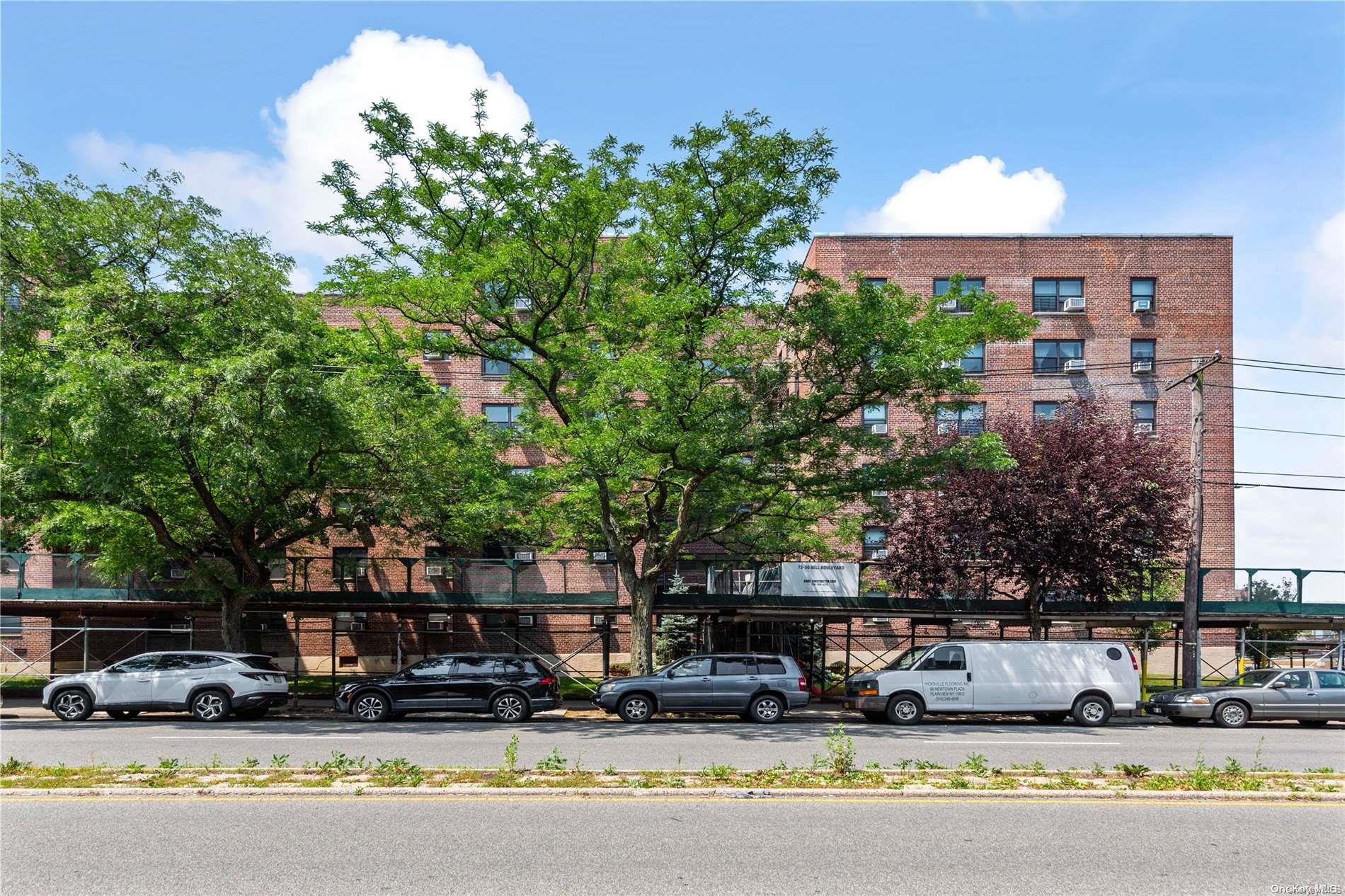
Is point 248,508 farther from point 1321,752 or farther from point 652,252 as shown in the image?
point 1321,752

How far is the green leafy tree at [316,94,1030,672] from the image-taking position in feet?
61.4

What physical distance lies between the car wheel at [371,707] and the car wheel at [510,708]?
219cm

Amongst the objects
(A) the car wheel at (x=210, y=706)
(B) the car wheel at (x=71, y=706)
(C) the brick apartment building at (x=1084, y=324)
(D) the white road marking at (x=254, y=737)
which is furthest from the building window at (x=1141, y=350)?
(B) the car wheel at (x=71, y=706)

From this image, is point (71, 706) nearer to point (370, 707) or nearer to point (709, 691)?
point (370, 707)

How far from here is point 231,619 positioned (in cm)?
2358

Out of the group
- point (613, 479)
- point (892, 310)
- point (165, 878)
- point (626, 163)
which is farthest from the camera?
point (626, 163)

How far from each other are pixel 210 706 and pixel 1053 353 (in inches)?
1357

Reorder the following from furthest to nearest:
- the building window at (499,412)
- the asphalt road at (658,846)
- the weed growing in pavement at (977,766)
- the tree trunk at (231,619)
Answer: the building window at (499,412)
the tree trunk at (231,619)
the weed growing in pavement at (977,766)
the asphalt road at (658,846)

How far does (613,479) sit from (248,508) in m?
9.05

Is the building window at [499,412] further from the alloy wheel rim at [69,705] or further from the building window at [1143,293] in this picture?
the building window at [1143,293]

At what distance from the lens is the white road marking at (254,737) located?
16156 mm

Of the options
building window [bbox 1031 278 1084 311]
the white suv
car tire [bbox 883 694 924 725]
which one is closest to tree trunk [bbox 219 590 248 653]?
the white suv

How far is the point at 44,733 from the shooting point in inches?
671

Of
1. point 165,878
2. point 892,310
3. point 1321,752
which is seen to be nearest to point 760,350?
point 892,310
